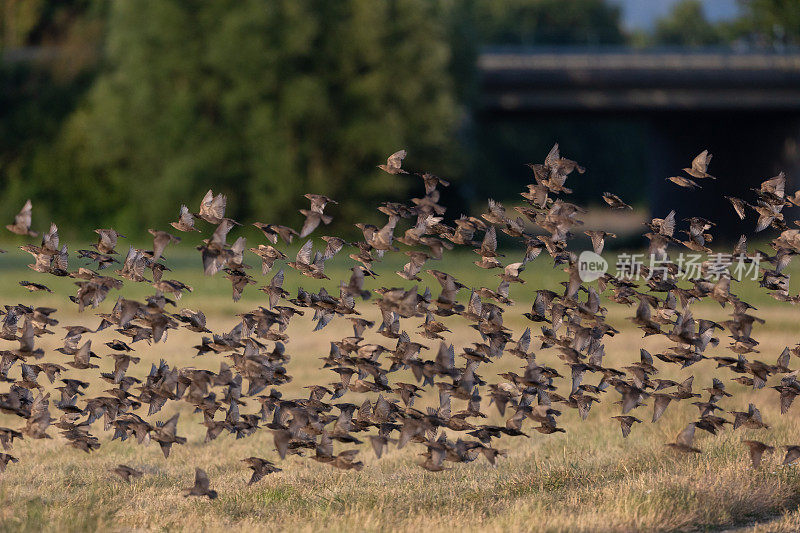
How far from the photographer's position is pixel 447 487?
1018cm

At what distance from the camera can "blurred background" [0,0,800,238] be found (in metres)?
52.3

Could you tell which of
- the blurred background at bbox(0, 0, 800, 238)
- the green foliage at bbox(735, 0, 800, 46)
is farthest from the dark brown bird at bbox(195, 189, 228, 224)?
the blurred background at bbox(0, 0, 800, 238)

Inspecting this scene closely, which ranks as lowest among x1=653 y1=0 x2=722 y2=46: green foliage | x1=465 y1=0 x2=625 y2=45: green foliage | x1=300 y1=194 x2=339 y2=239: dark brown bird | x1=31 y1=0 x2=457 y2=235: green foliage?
x1=300 y1=194 x2=339 y2=239: dark brown bird

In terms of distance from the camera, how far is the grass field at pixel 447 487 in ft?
28.7

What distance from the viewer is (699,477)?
1001 centimetres

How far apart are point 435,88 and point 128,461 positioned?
1701 inches

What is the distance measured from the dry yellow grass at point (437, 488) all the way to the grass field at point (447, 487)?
0.7 inches

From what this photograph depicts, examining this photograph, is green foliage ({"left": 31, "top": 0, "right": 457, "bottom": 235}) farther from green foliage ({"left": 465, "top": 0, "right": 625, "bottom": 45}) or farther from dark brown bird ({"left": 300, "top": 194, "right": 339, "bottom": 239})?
green foliage ({"left": 465, "top": 0, "right": 625, "bottom": 45})

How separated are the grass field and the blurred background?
1429 inches

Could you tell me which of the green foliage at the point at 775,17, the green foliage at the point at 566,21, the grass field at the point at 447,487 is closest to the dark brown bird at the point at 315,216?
the grass field at the point at 447,487

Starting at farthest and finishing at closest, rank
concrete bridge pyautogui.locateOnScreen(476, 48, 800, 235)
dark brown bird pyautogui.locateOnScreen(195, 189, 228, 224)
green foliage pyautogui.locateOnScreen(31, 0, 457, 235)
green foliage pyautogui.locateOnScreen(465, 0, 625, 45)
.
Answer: green foliage pyautogui.locateOnScreen(465, 0, 625, 45) → concrete bridge pyautogui.locateOnScreen(476, 48, 800, 235) → green foliage pyautogui.locateOnScreen(31, 0, 457, 235) → dark brown bird pyautogui.locateOnScreen(195, 189, 228, 224)

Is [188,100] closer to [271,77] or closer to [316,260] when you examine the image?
[271,77]

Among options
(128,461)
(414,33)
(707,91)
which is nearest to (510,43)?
(707,91)

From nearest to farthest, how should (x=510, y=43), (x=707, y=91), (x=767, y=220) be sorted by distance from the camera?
(x=767, y=220) → (x=707, y=91) → (x=510, y=43)
